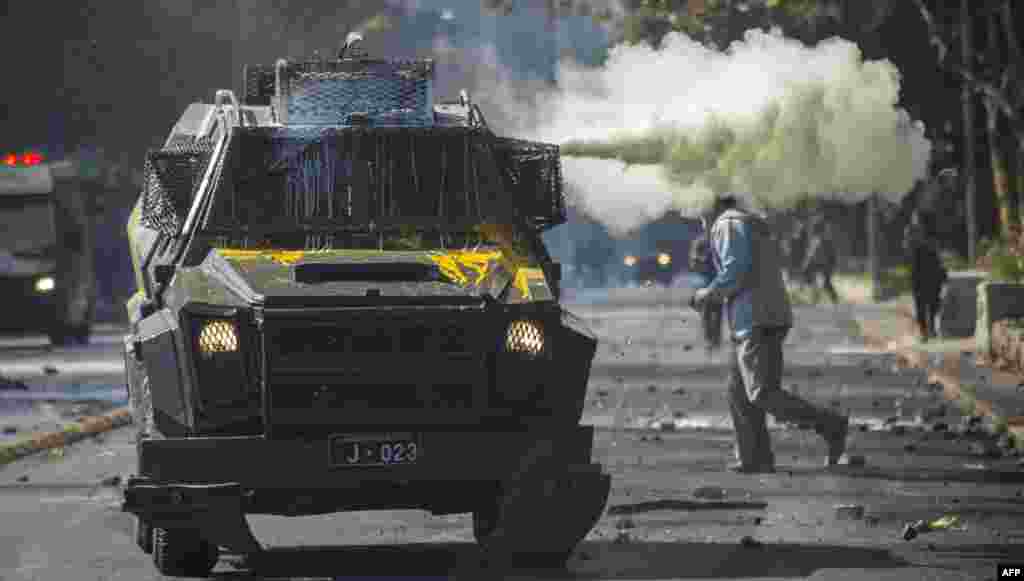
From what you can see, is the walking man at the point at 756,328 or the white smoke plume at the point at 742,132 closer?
the walking man at the point at 756,328

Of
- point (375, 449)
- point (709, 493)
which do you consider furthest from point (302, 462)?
point (709, 493)

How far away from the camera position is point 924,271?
36.1m

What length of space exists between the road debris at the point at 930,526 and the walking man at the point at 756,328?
125 inches

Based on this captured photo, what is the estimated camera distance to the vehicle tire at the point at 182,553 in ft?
40.3

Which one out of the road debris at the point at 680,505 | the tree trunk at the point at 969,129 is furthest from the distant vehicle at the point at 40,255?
the road debris at the point at 680,505

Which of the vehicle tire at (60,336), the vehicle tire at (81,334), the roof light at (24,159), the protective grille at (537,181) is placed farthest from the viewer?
the vehicle tire at (81,334)

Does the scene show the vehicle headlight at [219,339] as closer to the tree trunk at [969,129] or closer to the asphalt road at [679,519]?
the asphalt road at [679,519]

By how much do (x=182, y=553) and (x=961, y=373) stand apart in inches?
656

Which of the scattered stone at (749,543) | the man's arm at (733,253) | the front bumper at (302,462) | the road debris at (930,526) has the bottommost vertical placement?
the road debris at (930,526)

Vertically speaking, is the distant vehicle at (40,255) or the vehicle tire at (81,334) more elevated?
the distant vehicle at (40,255)

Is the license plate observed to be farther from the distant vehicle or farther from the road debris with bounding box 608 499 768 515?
the distant vehicle

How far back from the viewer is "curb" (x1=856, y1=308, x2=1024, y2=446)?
20.8 m

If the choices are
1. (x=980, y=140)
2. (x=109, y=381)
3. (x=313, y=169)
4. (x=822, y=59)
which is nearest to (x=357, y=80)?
(x=313, y=169)

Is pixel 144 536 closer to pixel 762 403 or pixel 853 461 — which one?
pixel 762 403
